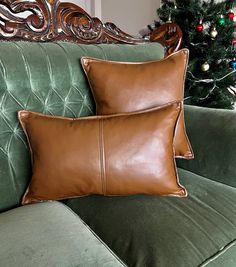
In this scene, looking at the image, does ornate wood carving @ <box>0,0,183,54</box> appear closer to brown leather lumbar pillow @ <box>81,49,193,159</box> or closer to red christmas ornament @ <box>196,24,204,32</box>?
brown leather lumbar pillow @ <box>81,49,193,159</box>

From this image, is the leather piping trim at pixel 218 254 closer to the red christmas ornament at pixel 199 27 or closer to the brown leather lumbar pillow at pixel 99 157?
the brown leather lumbar pillow at pixel 99 157

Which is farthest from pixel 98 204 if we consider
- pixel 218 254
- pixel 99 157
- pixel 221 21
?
pixel 221 21

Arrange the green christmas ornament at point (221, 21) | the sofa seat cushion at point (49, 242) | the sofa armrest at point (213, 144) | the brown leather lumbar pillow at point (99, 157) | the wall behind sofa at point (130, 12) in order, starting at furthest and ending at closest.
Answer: the wall behind sofa at point (130, 12) < the green christmas ornament at point (221, 21) < the sofa armrest at point (213, 144) < the brown leather lumbar pillow at point (99, 157) < the sofa seat cushion at point (49, 242)

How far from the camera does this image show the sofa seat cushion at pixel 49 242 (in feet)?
1.88

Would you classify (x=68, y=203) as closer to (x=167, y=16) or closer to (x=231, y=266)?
(x=231, y=266)

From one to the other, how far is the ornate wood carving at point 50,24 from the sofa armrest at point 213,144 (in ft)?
1.72

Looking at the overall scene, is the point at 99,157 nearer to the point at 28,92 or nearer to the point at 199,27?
the point at 28,92

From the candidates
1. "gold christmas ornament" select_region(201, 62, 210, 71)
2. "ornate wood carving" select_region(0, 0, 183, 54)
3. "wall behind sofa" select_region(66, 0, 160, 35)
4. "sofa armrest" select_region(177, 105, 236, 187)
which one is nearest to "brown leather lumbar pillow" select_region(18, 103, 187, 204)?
"sofa armrest" select_region(177, 105, 236, 187)

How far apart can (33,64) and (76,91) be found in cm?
17

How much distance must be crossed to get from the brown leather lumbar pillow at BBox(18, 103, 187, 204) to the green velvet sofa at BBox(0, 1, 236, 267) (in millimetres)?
44

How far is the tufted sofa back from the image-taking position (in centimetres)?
87

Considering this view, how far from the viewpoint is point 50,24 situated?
105 centimetres

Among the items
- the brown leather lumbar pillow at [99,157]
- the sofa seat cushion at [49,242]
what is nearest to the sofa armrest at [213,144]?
the brown leather lumbar pillow at [99,157]

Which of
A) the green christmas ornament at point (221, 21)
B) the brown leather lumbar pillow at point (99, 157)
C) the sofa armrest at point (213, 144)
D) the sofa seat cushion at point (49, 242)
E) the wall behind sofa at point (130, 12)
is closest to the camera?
the sofa seat cushion at point (49, 242)
